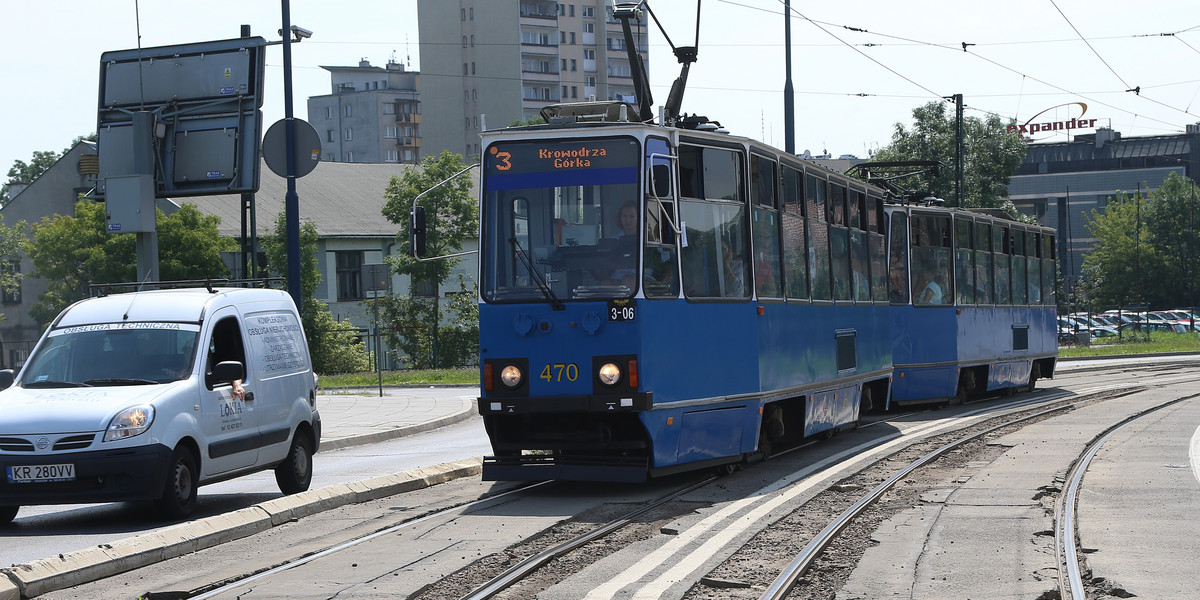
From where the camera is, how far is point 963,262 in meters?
23.4

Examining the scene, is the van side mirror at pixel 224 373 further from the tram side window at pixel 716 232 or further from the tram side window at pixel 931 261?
the tram side window at pixel 931 261

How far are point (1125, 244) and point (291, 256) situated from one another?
7769 cm

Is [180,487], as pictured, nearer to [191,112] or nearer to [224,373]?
[224,373]

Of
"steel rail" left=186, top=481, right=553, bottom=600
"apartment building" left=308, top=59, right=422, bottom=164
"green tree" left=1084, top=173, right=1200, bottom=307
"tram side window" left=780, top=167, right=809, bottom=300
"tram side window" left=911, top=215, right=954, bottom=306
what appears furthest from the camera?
"apartment building" left=308, top=59, right=422, bottom=164

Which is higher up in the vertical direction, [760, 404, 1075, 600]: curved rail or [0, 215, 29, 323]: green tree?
[0, 215, 29, 323]: green tree

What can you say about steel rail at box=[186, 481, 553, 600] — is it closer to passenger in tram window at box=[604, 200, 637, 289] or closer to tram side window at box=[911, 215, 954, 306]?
passenger in tram window at box=[604, 200, 637, 289]

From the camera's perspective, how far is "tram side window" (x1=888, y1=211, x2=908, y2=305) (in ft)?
68.5

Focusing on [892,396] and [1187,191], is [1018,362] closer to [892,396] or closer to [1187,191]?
[892,396]

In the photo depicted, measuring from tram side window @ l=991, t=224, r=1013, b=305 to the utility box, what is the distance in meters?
15.2

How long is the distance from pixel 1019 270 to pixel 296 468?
1784 cm

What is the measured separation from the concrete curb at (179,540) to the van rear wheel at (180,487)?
79 centimetres

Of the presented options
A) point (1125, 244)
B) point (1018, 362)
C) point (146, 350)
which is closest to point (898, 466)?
point (146, 350)

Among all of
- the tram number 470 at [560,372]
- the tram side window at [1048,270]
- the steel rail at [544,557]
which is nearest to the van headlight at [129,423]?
the tram number 470 at [560,372]

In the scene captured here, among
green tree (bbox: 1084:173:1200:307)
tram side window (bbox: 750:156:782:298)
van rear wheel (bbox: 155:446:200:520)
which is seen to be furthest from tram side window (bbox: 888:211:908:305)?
green tree (bbox: 1084:173:1200:307)
